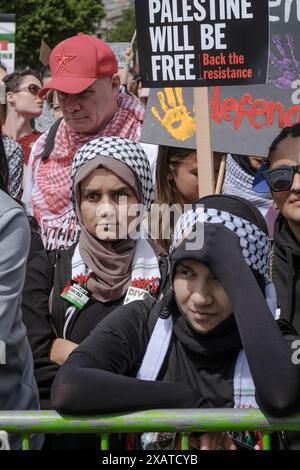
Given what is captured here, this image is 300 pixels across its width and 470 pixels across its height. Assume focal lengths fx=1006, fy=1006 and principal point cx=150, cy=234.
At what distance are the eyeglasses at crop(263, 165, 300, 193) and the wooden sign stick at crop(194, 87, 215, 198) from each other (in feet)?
1.42

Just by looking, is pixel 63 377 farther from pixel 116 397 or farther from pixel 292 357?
pixel 292 357

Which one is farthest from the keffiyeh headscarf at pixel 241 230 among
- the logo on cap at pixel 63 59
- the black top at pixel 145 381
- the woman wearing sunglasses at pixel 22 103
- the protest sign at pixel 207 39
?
the woman wearing sunglasses at pixel 22 103

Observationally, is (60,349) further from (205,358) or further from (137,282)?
(205,358)

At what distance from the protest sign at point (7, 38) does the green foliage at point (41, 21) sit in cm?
2519

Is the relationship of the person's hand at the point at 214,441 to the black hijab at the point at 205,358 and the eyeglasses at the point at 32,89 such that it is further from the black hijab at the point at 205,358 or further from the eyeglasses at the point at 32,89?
the eyeglasses at the point at 32,89

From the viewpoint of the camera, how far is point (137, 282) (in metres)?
3.55

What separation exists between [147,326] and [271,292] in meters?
0.38

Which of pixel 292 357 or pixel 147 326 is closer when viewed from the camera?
pixel 292 357

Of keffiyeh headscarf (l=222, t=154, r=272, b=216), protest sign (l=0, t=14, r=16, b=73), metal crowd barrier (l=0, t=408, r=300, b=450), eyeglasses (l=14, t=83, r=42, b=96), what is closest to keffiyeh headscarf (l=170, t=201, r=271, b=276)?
metal crowd barrier (l=0, t=408, r=300, b=450)

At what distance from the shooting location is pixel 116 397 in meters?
2.62

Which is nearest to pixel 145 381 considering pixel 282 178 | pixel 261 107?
pixel 282 178

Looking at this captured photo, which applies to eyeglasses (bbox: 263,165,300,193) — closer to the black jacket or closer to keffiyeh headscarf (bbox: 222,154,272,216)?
the black jacket

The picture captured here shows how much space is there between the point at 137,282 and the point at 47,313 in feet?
1.11

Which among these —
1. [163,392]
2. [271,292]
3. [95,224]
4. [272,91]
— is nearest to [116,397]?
[163,392]
